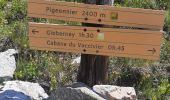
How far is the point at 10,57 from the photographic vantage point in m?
7.20

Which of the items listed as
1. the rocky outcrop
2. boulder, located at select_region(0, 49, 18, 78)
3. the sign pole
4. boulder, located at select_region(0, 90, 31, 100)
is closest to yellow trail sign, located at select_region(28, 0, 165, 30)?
the sign pole

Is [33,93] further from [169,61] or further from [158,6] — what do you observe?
[158,6]

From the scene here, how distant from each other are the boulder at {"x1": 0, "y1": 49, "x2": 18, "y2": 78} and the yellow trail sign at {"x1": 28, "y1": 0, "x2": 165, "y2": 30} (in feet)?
4.14

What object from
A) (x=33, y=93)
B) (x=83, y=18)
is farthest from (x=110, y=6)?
(x=33, y=93)

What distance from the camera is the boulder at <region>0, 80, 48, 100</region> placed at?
618cm

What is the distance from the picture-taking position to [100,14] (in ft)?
19.1

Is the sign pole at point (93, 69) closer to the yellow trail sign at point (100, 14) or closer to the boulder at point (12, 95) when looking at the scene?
the yellow trail sign at point (100, 14)

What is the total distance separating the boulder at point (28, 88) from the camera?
243 inches

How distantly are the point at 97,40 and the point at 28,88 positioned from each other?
45.9 inches

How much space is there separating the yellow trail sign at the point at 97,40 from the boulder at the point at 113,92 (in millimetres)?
434

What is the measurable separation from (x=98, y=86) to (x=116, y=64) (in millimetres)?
1299

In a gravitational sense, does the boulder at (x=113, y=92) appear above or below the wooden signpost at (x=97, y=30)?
below

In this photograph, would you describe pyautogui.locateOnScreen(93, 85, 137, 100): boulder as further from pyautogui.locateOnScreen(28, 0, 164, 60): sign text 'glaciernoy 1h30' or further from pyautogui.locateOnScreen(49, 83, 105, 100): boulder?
pyautogui.locateOnScreen(28, 0, 164, 60): sign text 'glaciernoy 1h30'

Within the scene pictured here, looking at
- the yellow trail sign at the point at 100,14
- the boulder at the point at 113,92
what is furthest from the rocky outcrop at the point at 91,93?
the yellow trail sign at the point at 100,14
